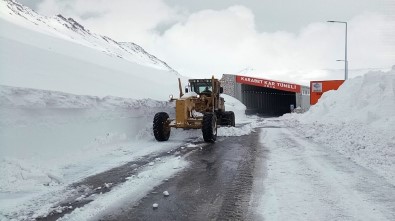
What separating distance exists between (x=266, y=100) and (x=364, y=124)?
3755 cm

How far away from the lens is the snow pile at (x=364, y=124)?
9.38 metres

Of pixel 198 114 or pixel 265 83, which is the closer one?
pixel 198 114

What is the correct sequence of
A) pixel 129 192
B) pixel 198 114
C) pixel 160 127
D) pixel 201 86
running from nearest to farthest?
pixel 129 192
pixel 160 127
pixel 198 114
pixel 201 86

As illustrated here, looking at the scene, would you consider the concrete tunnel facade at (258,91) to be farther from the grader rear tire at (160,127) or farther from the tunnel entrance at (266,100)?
the grader rear tire at (160,127)

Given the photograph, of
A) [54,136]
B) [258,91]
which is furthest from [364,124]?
[258,91]

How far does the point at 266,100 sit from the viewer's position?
53312 millimetres

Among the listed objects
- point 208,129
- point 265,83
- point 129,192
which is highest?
point 265,83

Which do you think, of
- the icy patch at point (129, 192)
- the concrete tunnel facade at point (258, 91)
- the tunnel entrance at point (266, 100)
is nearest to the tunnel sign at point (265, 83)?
the concrete tunnel facade at point (258, 91)

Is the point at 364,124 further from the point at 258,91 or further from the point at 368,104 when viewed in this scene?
the point at 258,91

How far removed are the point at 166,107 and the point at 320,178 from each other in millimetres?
10644

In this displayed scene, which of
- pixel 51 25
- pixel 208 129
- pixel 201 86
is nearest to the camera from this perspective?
pixel 208 129

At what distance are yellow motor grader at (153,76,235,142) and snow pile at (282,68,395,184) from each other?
3.65 metres

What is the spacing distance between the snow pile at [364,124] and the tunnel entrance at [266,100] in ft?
62.7

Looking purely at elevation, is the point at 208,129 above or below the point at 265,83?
below
